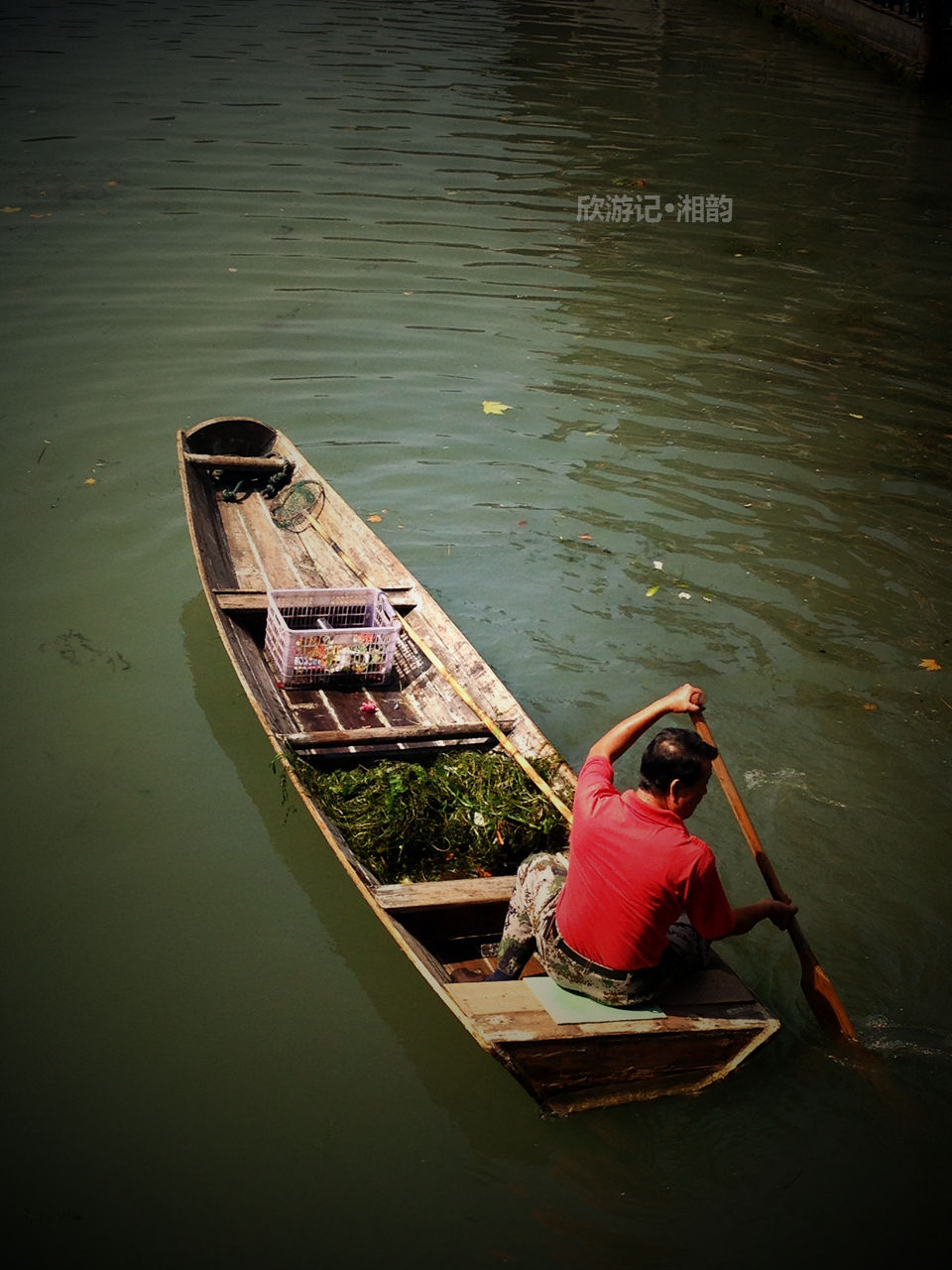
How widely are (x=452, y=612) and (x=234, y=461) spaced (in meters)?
2.05

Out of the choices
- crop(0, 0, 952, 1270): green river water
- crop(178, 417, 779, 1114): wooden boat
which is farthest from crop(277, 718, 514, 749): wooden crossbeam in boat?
crop(0, 0, 952, 1270): green river water

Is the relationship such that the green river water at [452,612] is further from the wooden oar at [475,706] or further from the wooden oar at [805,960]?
the wooden oar at [475,706]

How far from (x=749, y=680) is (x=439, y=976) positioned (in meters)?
3.34

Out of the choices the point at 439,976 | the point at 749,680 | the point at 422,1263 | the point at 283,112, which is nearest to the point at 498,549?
the point at 749,680

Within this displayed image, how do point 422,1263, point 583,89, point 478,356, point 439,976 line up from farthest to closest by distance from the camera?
point 583,89 < point 478,356 < point 439,976 < point 422,1263

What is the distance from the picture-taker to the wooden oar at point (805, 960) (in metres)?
4.45

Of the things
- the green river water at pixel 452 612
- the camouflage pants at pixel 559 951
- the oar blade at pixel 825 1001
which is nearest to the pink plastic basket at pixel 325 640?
the green river water at pixel 452 612

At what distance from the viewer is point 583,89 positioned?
67.2 feet

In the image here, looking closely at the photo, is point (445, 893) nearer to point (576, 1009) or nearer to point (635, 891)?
point (576, 1009)

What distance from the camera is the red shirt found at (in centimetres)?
366

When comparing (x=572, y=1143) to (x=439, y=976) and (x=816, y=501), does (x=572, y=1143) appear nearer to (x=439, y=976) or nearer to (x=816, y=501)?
(x=439, y=976)

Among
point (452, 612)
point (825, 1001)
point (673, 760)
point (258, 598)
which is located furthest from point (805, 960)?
point (258, 598)

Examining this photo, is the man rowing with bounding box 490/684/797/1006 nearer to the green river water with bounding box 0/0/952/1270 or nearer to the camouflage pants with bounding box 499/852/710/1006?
the camouflage pants with bounding box 499/852/710/1006

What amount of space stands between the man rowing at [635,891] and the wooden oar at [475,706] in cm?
74
